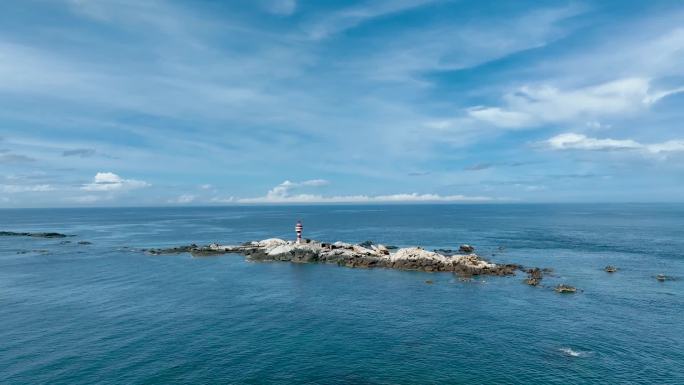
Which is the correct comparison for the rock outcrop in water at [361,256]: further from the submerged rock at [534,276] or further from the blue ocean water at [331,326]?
the blue ocean water at [331,326]

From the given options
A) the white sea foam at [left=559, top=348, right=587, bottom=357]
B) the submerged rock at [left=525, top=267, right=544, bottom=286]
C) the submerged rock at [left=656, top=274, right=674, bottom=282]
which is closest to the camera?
the white sea foam at [left=559, top=348, right=587, bottom=357]

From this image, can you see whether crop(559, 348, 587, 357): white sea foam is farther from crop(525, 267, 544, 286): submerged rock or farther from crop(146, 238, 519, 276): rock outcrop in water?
crop(146, 238, 519, 276): rock outcrop in water

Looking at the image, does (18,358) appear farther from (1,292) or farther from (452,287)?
(452,287)

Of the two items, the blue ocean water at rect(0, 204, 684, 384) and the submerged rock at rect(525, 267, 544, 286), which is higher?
the submerged rock at rect(525, 267, 544, 286)

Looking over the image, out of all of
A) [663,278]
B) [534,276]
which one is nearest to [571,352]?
[534,276]

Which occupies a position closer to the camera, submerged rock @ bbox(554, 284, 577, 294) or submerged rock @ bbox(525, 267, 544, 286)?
submerged rock @ bbox(554, 284, 577, 294)

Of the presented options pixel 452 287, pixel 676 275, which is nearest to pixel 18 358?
pixel 452 287

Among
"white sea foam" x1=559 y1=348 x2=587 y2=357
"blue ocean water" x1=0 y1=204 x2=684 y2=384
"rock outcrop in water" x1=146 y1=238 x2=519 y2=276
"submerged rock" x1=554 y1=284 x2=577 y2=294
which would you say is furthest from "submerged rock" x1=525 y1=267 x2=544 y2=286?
"white sea foam" x1=559 y1=348 x2=587 y2=357

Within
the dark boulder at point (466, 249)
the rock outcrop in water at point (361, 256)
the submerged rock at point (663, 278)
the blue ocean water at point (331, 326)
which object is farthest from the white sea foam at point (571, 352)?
the dark boulder at point (466, 249)

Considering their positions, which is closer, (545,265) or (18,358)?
(18,358)
